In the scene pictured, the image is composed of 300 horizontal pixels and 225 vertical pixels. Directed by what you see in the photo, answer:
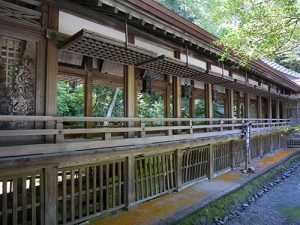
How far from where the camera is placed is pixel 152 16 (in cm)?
647

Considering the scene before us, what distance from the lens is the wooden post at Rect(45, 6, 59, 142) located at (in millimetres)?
5164

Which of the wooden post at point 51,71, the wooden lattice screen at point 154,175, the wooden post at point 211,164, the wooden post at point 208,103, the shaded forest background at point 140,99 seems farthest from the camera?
the shaded forest background at point 140,99

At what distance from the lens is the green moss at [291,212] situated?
8.62m

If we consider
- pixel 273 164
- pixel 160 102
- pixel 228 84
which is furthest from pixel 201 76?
pixel 160 102

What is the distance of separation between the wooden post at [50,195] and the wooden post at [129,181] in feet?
7.27

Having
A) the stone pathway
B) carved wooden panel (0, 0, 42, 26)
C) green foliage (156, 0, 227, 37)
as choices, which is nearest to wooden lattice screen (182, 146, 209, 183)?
the stone pathway

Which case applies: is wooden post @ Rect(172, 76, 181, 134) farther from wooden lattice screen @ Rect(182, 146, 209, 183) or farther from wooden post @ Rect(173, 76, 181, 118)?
wooden lattice screen @ Rect(182, 146, 209, 183)

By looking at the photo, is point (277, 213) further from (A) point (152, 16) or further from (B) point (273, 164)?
(A) point (152, 16)

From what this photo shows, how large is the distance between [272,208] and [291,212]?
0.63 m

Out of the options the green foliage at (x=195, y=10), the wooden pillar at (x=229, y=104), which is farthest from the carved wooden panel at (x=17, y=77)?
the green foliage at (x=195, y=10)

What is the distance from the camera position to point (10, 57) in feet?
15.5

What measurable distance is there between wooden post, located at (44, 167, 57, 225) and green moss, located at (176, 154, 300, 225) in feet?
10.4

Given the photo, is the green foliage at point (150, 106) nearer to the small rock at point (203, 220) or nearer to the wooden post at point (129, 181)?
the wooden post at point (129, 181)

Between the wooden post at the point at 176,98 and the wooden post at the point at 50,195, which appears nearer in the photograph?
the wooden post at the point at 50,195
